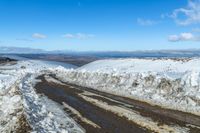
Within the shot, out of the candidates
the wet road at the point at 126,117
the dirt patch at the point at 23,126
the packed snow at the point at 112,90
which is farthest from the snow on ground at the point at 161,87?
the dirt patch at the point at 23,126

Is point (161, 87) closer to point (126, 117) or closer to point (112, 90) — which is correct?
point (112, 90)

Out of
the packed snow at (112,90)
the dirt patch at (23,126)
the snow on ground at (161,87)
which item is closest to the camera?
the dirt patch at (23,126)

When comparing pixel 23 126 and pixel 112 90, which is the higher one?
pixel 23 126

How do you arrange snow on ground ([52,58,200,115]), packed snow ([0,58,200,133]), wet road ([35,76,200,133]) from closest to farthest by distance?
wet road ([35,76,200,133])
packed snow ([0,58,200,133])
snow on ground ([52,58,200,115])

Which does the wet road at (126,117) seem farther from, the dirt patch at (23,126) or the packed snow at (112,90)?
the dirt patch at (23,126)

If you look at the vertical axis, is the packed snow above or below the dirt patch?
below

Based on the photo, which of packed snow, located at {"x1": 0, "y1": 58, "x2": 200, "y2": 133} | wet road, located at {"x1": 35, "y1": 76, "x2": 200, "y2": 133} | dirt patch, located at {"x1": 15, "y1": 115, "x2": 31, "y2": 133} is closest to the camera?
dirt patch, located at {"x1": 15, "y1": 115, "x2": 31, "y2": 133}

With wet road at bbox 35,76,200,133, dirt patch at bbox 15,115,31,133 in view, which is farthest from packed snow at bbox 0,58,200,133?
wet road at bbox 35,76,200,133

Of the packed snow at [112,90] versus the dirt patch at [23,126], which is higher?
the dirt patch at [23,126]

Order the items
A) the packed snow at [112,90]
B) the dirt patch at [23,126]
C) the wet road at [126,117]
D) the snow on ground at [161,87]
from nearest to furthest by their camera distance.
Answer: the dirt patch at [23,126] → the wet road at [126,117] → the packed snow at [112,90] → the snow on ground at [161,87]

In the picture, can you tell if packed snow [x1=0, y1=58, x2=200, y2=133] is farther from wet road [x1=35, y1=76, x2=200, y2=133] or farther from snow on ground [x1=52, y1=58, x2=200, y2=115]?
wet road [x1=35, y1=76, x2=200, y2=133]

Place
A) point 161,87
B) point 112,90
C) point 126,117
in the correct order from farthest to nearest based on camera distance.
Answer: point 112,90 → point 161,87 → point 126,117

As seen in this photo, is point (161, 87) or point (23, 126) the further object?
point (161, 87)

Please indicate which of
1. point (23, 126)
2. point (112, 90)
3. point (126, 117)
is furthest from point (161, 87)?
point (23, 126)
